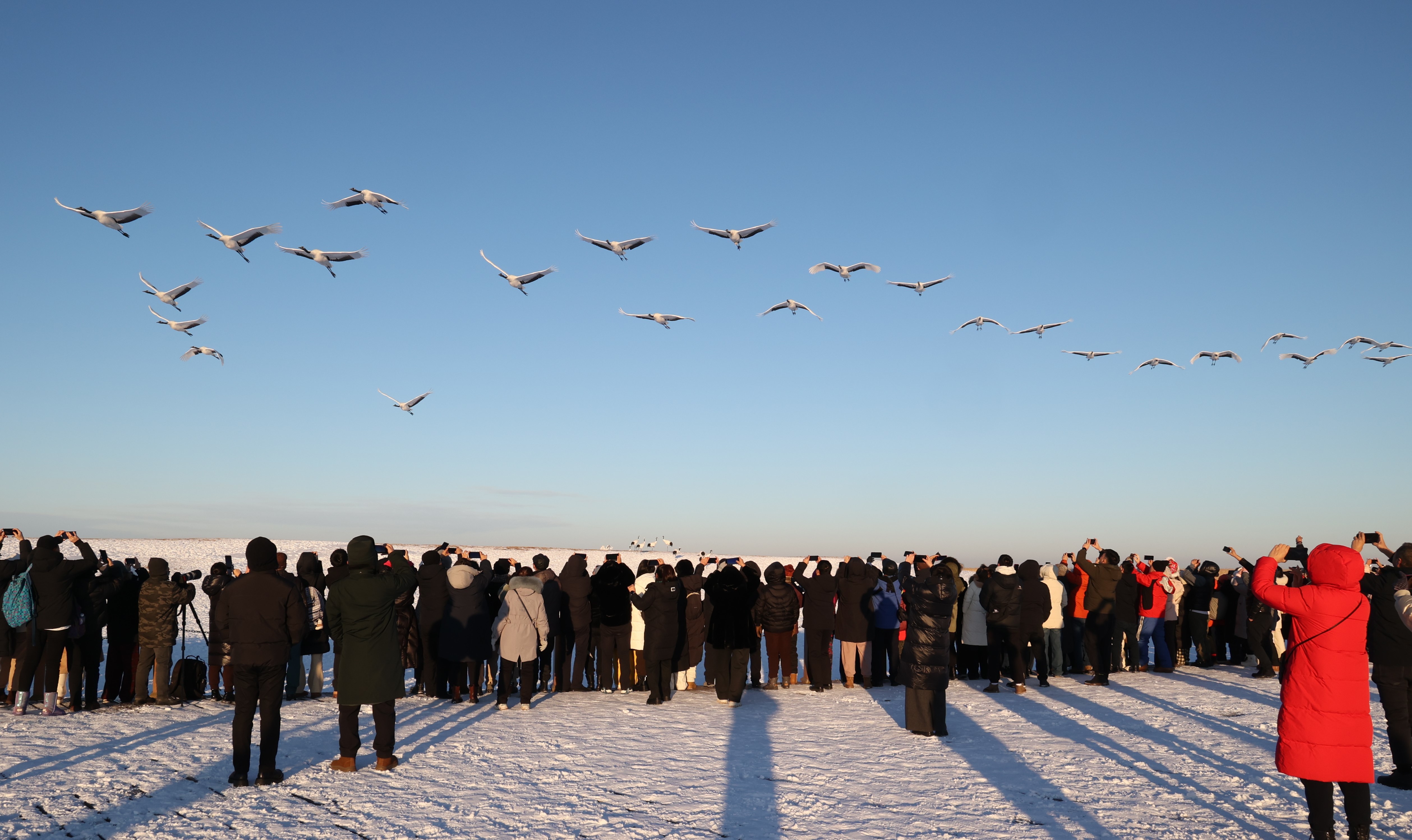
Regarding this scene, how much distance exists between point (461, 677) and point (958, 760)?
6.01 meters

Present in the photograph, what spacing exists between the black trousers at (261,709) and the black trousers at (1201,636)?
13200mm

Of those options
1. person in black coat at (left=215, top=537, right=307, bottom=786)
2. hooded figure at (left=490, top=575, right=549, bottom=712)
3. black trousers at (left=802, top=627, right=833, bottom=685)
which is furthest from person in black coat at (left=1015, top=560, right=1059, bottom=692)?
person in black coat at (left=215, top=537, right=307, bottom=786)

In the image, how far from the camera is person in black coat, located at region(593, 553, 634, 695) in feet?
35.1

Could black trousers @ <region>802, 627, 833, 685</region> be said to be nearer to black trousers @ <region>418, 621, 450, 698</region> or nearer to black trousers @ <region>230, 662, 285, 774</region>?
black trousers @ <region>418, 621, 450, 698</region>

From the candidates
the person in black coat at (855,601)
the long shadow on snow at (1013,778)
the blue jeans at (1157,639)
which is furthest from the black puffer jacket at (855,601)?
the blue jeans at (1157,639)

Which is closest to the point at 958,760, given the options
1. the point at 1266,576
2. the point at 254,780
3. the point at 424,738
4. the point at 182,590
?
the point at 1266,576

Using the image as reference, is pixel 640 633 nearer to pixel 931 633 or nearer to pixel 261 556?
pixel 931 633

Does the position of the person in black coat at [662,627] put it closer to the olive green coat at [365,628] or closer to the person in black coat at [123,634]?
the olive green coat at [365,628]

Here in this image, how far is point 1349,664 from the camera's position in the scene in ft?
14.4

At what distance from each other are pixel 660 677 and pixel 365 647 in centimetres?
436

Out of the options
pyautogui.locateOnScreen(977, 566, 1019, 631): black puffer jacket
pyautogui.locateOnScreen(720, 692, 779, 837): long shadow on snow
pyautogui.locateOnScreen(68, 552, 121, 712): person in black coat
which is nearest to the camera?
pyautogui.locateOnScreen(720, 692, 779, 837): long shadow on snow

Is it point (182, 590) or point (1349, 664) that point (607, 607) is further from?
point (1349, 664)

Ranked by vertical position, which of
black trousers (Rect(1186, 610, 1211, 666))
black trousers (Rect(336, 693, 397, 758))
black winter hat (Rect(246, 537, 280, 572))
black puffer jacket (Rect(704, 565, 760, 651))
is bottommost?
black trousers (Rect(1186, 610, 1211, 666))

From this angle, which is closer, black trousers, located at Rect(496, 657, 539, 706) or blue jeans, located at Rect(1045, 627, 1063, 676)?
black trousers, located at Rect(496, 657, 539, 706)
